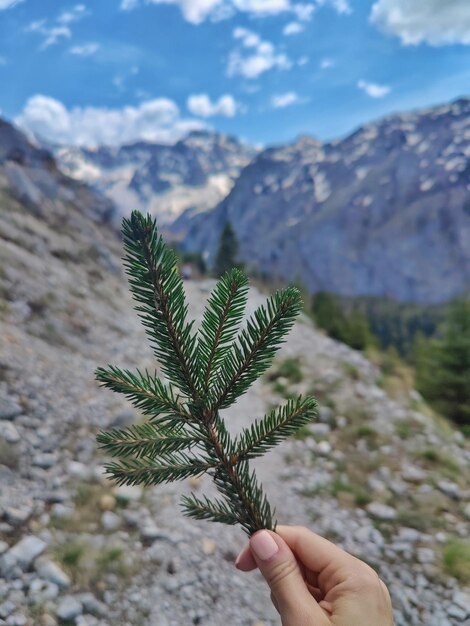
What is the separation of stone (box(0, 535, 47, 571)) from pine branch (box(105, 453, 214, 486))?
3913 mm

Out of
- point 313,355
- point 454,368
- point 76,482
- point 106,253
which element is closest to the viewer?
point 76,482

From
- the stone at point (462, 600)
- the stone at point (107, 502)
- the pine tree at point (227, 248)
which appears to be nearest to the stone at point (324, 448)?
the stone at point (462, 600)

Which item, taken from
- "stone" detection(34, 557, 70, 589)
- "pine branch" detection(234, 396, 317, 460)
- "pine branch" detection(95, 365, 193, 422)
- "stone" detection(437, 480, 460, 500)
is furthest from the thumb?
"stone" detection(437, 480, 460, 500)

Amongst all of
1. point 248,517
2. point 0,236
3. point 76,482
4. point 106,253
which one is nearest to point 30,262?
point 0,236

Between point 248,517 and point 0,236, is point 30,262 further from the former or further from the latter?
point 248,517

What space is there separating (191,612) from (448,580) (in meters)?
3.53

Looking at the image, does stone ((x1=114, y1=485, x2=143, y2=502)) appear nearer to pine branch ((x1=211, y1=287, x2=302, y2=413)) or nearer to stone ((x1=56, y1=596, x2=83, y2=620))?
stone ((x1=56, y1=596, x2=83, y2=620))

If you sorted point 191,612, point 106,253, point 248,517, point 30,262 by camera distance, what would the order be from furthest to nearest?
point 106,253 → point 30,262 → point 191,612 → point 248,517

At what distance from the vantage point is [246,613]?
467 cm

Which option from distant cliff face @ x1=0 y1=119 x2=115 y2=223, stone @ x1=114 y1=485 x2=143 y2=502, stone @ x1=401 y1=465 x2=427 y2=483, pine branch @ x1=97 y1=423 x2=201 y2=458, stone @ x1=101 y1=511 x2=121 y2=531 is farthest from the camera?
distant cliff face @ x1=0 y1=119 x2=115 y2=223

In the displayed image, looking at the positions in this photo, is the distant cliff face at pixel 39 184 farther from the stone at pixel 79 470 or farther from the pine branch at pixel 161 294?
the pine branch at pixel 161 294

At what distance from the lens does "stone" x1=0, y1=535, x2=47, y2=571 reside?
4379 mm

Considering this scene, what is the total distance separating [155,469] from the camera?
5.38 ft

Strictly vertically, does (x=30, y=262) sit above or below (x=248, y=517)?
above
